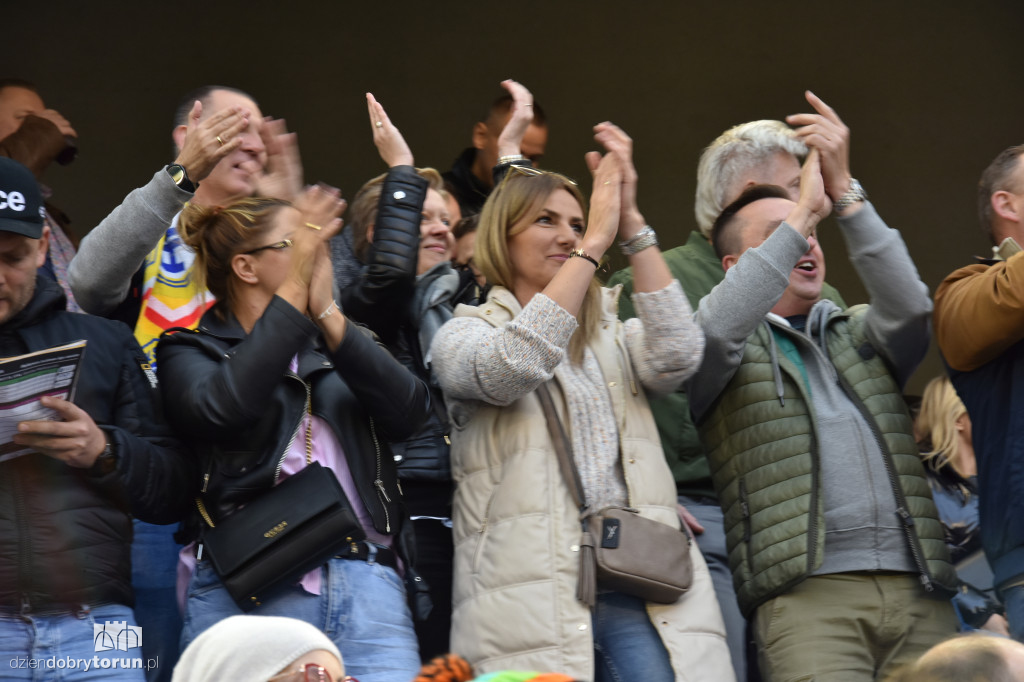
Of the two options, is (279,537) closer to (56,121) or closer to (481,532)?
(481,532)

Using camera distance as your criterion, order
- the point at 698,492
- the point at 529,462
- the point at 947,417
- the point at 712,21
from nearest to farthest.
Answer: the point at 529,462, the point at 698,492, the point at 947,417, the point at 712,21

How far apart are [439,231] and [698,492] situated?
47.5 inches

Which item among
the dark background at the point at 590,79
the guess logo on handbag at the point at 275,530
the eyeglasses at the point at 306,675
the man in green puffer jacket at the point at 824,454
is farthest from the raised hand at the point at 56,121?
the eyeglasses at the point at 306,675

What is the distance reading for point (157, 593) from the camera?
11.5 feet

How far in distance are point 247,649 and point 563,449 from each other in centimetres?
120

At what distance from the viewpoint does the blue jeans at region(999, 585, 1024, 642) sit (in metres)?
3.41

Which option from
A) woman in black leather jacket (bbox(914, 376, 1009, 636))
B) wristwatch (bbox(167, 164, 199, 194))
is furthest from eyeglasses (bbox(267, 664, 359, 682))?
woman in black leather jacket (bbox(914, 376, 1009, 636))

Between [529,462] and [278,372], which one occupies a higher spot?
[278,372]

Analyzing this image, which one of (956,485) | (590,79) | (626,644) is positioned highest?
(590,79)

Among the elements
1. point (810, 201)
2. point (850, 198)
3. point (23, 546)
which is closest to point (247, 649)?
point (23, 546)

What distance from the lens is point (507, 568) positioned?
331 centimetres

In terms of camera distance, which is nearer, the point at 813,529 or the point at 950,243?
the point at 813,529

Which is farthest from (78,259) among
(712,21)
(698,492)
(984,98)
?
(984,98)

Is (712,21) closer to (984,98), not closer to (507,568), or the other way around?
(984,98)
